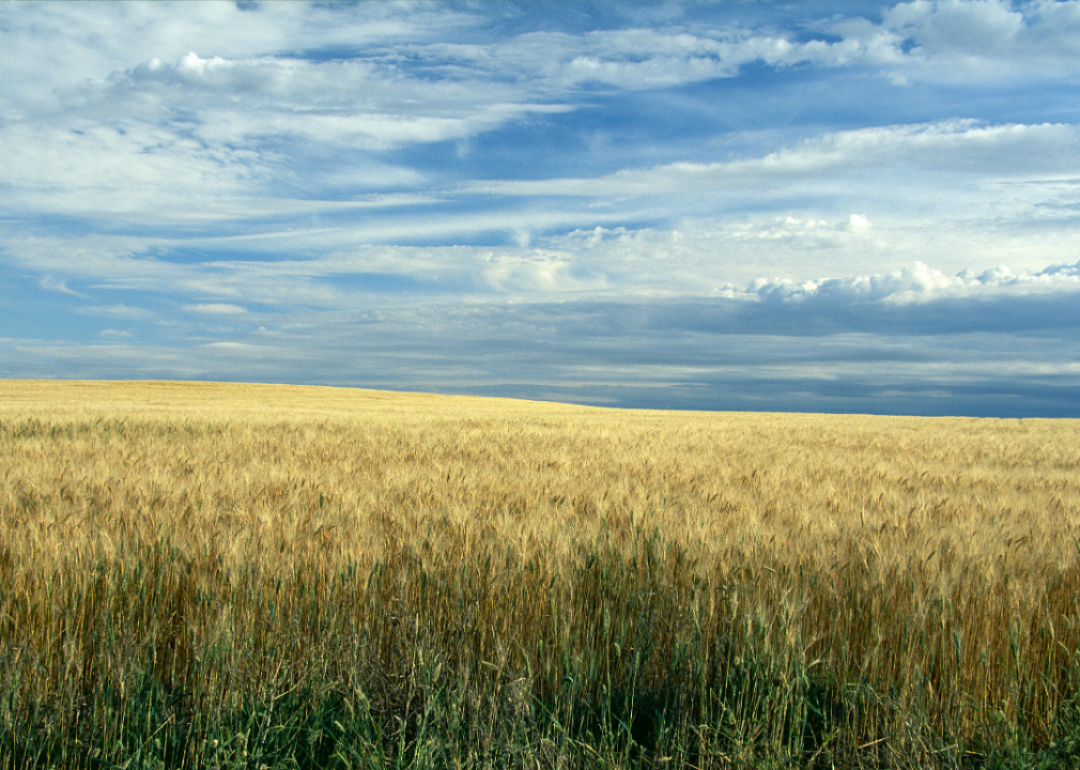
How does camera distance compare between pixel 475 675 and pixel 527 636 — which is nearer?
pixel 475 675

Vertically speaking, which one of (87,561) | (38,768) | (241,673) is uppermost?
(87,561)

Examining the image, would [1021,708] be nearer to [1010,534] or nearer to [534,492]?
[1010,534]

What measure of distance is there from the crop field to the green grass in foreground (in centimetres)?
1

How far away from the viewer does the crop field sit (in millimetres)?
2152

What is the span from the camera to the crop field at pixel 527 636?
2152 millimetres

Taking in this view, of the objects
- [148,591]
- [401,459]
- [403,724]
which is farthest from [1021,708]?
[401,459]

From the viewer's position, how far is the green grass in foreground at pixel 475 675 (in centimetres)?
211

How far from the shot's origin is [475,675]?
8.72ft

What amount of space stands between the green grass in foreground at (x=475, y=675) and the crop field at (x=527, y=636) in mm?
14

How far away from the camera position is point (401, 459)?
760 cm

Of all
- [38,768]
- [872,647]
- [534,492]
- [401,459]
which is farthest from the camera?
[401,459]

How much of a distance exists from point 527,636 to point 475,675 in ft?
0.97

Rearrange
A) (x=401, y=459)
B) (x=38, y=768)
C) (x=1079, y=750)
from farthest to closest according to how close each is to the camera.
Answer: (x=401, y=459) < (x=1079, y=750) < (x=38, y=768)

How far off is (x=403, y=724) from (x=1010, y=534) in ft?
12.0
